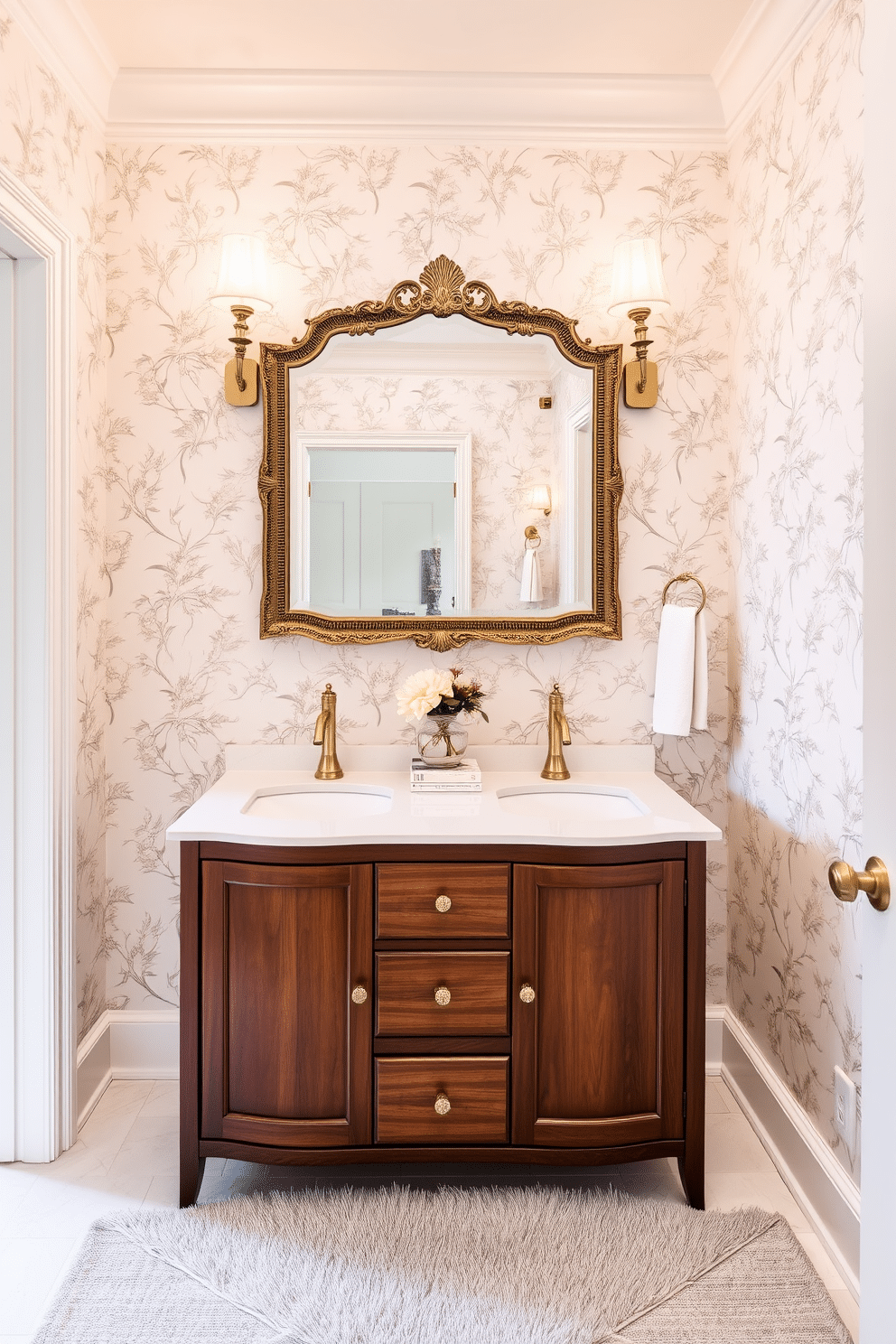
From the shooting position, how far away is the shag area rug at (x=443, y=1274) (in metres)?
1.55

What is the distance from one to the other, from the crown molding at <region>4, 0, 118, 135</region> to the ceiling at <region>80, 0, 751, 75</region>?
0.11 feet

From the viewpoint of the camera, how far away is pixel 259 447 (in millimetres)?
2379

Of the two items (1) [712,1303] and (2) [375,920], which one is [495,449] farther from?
(1) [712,1303]

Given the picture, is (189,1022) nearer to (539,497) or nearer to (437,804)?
(437,804)

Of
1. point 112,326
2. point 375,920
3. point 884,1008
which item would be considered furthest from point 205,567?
point 884,1008

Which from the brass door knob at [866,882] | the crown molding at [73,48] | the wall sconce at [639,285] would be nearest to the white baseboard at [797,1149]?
the brass door knob at [866,882]

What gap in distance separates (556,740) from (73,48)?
78.0 inches

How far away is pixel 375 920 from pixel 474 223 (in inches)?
69.8

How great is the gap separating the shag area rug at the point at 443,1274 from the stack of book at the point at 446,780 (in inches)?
33.7

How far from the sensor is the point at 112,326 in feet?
7.76

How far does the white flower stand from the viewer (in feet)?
7.04

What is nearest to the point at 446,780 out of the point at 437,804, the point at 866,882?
the point at 437,804

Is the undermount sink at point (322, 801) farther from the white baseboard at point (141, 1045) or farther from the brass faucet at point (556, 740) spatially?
the white baseboard at point (141, 1045)

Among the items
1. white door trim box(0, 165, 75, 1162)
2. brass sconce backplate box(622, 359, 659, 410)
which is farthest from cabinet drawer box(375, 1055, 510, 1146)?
brass sconce backplate box(622, 359, 659, 410)
